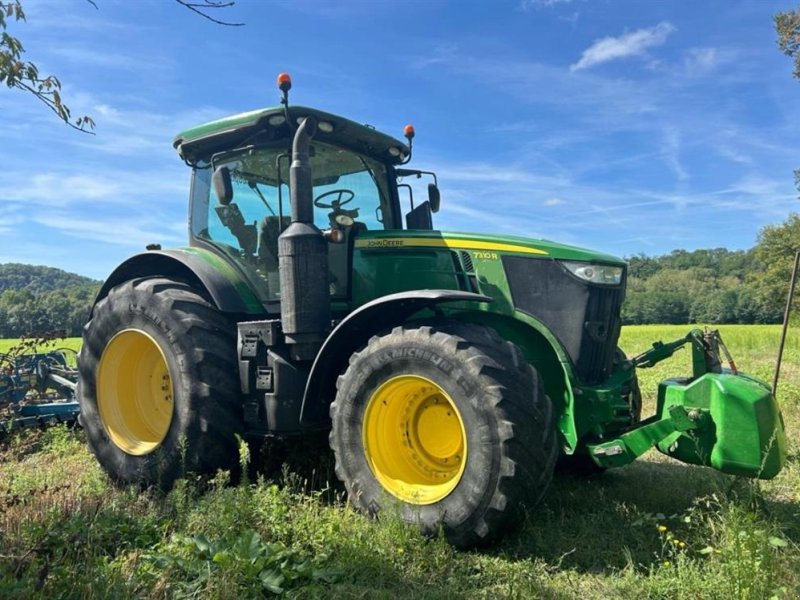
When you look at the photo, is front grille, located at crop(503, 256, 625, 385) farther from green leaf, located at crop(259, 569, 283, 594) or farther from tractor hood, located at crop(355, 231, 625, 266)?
green leaf, located at crop(259, 569, 283, 594)

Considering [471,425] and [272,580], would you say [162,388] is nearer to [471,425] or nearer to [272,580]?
[272,580]

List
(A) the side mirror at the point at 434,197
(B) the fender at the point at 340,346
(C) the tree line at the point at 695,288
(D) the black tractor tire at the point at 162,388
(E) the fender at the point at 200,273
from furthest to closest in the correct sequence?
1. (C) the tree line at the point at 695,288
2. (A) the side mirror at the point at 434,197
3. (E) the fender at the point at 200,273
4. (D) the black tractor tire at the point at 162,388
5. (B) the fender at the point at 340,346

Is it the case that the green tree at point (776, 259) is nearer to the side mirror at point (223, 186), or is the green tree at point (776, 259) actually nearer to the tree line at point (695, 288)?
the tree line at point (695, 288)

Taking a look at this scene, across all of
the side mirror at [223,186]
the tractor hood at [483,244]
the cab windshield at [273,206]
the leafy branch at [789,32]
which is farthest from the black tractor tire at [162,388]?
the leafy branch at [789,32]

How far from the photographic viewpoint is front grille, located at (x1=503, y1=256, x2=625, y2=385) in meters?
3.90

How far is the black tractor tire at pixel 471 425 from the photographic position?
10.3ft

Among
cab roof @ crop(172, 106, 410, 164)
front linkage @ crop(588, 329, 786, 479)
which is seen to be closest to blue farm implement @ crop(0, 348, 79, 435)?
cab roof @ crop(172, 106, 410, 164)

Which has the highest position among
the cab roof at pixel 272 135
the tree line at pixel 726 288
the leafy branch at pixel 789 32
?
the leafy branch at pixel 789 32

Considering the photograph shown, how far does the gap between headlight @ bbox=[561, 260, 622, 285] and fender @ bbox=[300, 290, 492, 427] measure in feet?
2.60

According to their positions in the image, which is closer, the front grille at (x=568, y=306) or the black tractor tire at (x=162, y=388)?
the front grille at (x=568, y=306)

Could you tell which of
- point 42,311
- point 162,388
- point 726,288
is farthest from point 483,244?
point 726,288

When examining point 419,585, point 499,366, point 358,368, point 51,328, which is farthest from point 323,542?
point 51,328

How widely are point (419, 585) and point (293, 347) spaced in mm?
1889

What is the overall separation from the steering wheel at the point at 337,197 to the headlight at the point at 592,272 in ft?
6.35
